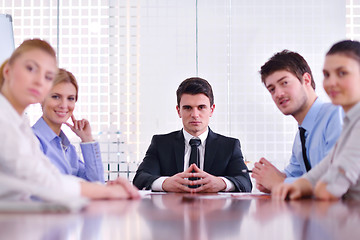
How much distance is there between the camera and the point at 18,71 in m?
1.15

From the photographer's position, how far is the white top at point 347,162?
1.34 metres

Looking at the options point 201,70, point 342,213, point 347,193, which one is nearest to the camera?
point 342,213

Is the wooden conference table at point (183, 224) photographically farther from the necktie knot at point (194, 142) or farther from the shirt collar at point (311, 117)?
the necktie knot at point (194, 142)

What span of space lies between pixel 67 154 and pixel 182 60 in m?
2.26

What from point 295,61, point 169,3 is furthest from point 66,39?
point 295,61

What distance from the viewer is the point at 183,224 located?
0.85 metres

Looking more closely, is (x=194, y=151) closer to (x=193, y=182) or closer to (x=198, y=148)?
(x=198, y=148)

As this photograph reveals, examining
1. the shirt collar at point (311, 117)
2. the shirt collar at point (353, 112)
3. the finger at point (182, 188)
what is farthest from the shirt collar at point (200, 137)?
the shirt collar at point (353, 112)

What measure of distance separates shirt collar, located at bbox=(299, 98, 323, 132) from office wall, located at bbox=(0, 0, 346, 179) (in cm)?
225

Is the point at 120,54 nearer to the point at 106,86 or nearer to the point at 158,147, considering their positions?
the point at 106,86

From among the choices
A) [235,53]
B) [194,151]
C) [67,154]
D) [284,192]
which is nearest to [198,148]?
[194,151]

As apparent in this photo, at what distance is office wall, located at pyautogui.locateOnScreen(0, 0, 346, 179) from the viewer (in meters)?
4.43

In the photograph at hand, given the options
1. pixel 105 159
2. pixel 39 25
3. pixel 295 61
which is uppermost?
pixel 39 25

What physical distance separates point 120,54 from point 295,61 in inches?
103
